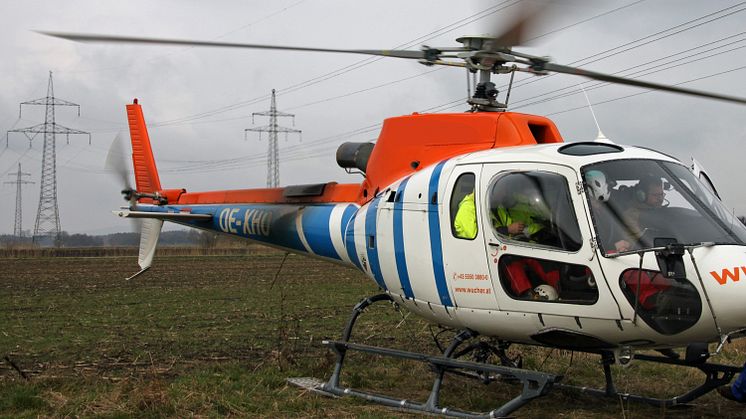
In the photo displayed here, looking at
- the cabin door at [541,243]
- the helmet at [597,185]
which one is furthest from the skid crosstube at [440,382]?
the helmet at [597,185]

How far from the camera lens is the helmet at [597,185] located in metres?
7.40

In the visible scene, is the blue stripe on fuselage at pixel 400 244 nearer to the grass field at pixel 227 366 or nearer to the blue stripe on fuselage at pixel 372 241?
the blue stripe on fuselage at pixel 372 241

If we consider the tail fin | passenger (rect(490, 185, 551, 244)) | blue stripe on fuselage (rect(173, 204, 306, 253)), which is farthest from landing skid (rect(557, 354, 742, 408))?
the tail fin

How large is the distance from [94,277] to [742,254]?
101 ft

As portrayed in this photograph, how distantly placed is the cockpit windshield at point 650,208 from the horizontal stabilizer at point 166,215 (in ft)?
26.7

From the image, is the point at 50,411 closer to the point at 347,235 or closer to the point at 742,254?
the point at 347,235

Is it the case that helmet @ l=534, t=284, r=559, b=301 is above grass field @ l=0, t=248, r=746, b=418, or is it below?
above

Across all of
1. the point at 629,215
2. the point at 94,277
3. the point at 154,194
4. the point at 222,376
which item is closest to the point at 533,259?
the point at 629,215

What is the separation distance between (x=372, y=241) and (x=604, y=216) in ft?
10.9

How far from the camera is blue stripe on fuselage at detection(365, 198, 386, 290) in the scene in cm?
977

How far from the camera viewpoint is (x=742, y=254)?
6836 mm

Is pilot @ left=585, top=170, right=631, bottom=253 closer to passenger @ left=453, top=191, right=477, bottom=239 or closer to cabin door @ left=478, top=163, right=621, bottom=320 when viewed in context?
cabin door @ left=478, top=163, right=621, bottom=320

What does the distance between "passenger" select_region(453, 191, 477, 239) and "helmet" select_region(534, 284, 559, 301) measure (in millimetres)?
892

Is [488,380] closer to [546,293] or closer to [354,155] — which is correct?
[546,293]
